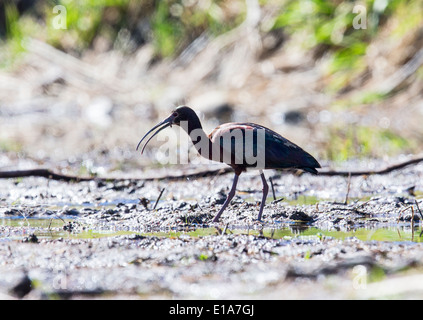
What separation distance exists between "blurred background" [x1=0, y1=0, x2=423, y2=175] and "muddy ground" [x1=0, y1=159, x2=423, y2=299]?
287 cm

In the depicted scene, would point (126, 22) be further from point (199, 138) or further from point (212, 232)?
point (212, 232)

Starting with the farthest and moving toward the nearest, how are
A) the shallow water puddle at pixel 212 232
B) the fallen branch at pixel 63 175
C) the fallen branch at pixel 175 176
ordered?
the fallen branch at pixel 175 176
the fallen branch at pixel 63 175
the shallow water puddle at pixel 212 232

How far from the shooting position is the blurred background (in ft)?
43.3

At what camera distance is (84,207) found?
7066 mm

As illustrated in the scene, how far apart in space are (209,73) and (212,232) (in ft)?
38.6

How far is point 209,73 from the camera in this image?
17.3 meters

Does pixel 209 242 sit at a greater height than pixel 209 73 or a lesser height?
lesser

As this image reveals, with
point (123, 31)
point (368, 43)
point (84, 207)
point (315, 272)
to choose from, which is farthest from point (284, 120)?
point (315, 272)

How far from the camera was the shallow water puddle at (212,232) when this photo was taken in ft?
18.0

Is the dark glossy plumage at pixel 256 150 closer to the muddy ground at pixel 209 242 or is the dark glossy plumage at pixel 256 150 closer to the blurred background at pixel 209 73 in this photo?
the muddy ground at pixel 209 242

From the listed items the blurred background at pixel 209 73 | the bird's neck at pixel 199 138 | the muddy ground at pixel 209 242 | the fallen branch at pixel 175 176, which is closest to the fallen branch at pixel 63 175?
the fallen branch at pixel 175 176

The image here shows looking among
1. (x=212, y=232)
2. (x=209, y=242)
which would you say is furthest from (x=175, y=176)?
(x=209, y=242)

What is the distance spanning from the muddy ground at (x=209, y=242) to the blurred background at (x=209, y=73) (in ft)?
9.42

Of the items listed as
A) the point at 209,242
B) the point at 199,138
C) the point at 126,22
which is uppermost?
the point at 126,22
